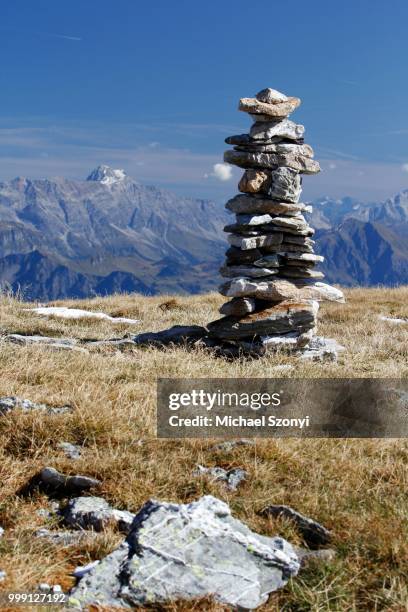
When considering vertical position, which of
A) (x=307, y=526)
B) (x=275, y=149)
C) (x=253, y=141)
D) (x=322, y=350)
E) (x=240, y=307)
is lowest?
(x=307, y=526)

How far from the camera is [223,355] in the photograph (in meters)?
13.7

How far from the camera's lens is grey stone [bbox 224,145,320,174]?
14719mm

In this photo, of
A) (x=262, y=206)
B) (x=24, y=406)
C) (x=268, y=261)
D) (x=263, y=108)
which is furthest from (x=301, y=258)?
(x=24, y=406)

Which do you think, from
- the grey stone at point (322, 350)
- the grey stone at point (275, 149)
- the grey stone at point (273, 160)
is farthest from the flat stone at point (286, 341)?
the grey stone at point (275, 149)

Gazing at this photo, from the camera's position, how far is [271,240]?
1484 centimetres

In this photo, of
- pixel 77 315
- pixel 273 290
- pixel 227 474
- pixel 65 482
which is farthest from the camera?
pixel 77 315

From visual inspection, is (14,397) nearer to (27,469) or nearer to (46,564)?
(27,469)

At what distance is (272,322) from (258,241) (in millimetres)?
2018

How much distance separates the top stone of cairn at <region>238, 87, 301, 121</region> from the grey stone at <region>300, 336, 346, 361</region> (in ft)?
17.9

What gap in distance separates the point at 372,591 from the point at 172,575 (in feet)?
4.99

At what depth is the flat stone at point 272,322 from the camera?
14227 millimetres

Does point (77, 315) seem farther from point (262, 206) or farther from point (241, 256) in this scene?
point (262, 206)

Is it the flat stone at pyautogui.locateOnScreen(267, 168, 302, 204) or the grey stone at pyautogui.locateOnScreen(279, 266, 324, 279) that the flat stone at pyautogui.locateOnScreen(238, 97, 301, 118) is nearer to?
the flat stone at pyautogui.locateOnScreen(267, 168, 302, 204)

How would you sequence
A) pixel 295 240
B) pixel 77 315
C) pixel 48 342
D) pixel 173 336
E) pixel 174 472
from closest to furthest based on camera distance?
pixel 174 472
pixel 48 342
pixel 295 240
pixel 173 336
pixel 77 315
